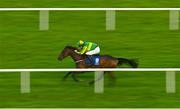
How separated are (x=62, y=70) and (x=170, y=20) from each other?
11.0 feet

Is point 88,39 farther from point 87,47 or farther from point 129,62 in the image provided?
point 129,62

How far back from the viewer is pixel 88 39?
17203 mm

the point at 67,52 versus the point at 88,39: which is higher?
the point at 88,39

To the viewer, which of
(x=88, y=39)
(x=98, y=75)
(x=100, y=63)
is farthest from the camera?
(x=88, y=39)

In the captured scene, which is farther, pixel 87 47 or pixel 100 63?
pixel 87 47

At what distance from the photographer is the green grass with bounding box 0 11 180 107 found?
1459cm
